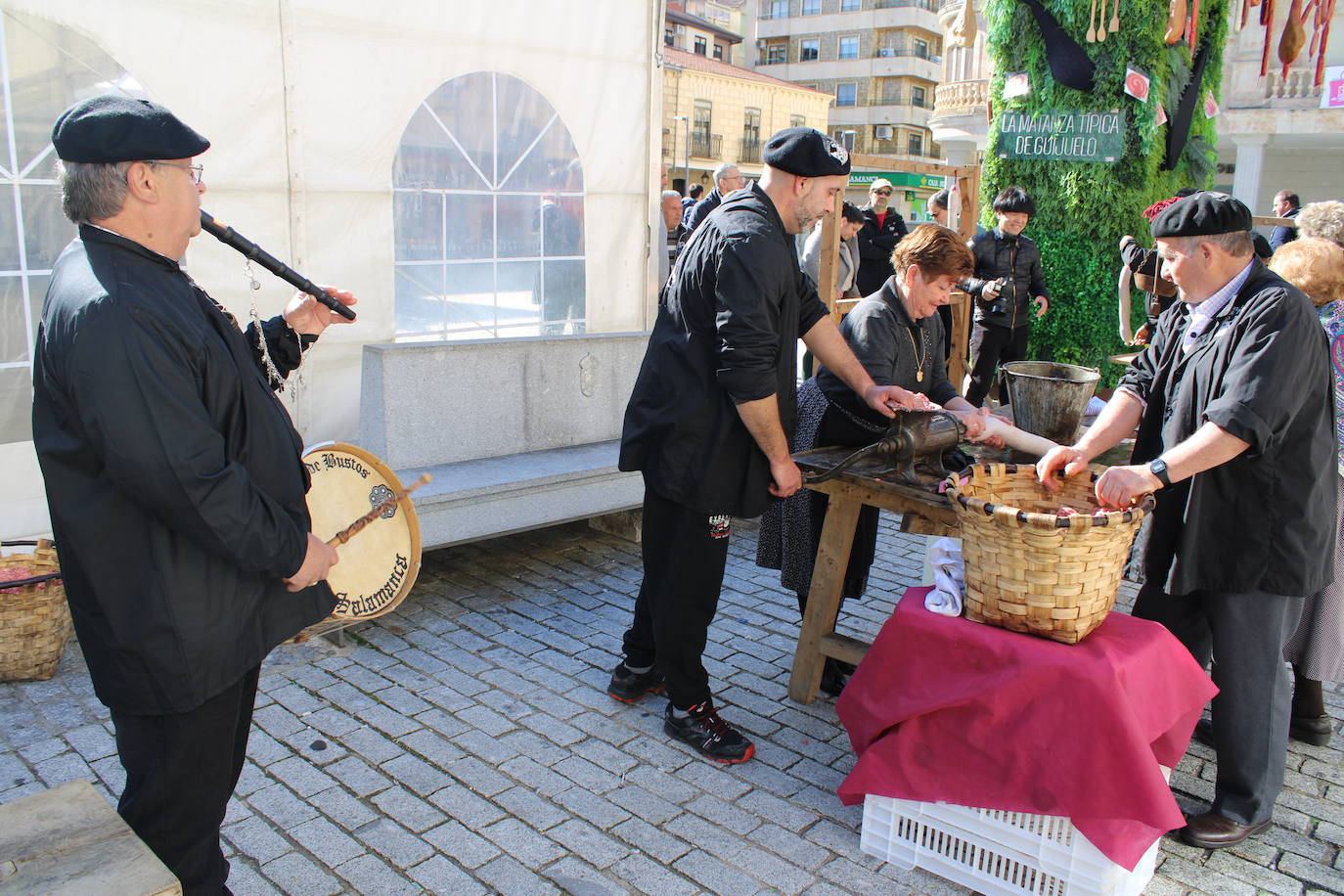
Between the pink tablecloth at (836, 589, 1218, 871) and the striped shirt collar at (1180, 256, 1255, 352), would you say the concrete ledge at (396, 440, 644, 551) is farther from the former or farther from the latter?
the striped shirt collar at (1180, 256, 1255, 352)

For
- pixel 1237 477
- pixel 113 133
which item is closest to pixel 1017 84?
pixel 1237 477

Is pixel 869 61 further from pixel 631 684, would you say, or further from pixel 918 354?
pixel 631 684

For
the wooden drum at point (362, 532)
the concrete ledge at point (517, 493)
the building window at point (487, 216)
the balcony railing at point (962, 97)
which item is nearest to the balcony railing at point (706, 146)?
the balcony railing at point (962, 97)

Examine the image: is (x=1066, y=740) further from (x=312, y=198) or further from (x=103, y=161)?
(x=312, y=198)

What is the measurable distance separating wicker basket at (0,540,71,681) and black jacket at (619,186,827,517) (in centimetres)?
220

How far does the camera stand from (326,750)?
133 inches

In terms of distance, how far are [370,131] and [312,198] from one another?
0.56 metres

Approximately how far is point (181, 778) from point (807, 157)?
2408 mm

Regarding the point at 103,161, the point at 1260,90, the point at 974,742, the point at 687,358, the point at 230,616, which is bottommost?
the point at 974,742

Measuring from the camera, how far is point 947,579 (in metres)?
2.94

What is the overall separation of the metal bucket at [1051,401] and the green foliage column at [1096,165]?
6.29m

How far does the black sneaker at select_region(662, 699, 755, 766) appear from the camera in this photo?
3357mm

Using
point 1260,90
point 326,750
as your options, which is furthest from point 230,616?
point 1260,90

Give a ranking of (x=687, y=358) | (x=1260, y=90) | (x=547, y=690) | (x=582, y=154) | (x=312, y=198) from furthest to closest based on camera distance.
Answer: (x=1260, y=90)
(x=582, y=154)
(x=312, y=198)
(x=547, y=690)
(x=687, y=358)
